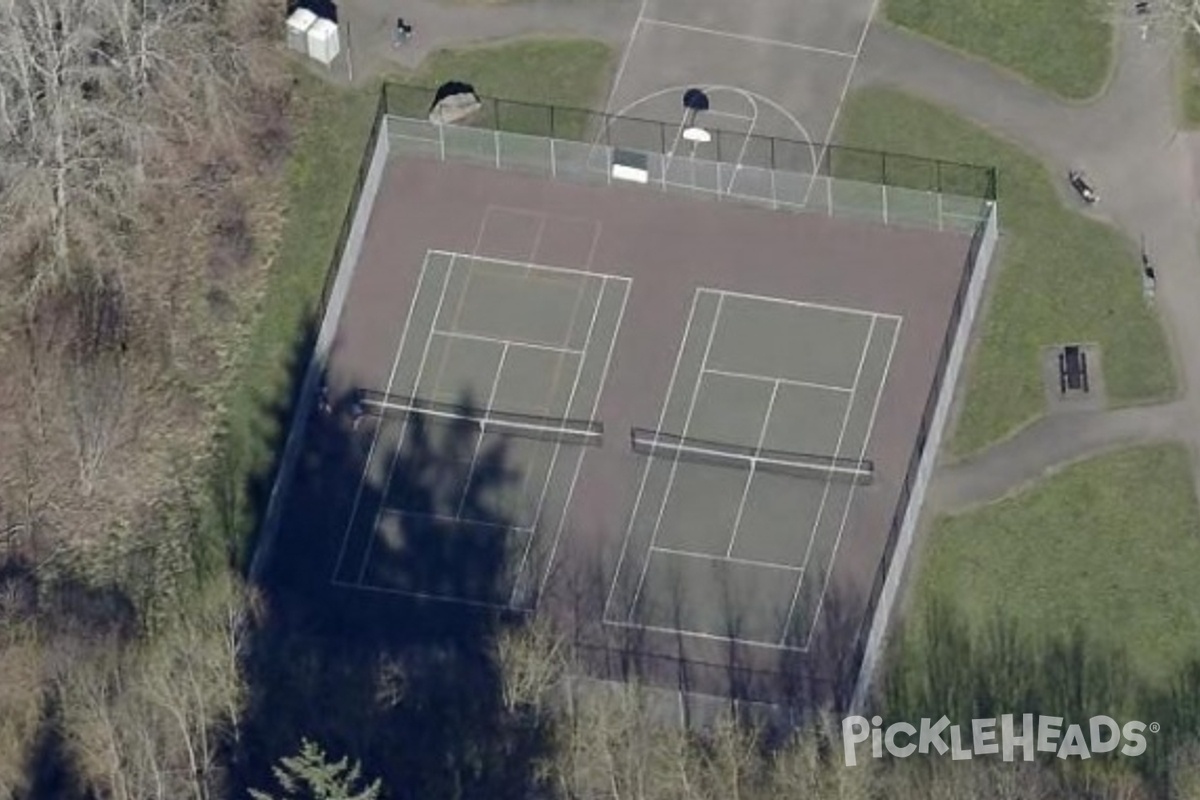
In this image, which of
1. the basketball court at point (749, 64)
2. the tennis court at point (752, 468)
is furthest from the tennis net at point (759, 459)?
the basketball court at point (749, 64)

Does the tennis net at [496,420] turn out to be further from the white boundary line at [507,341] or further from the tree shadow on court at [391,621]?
the white boundary line at [507,341]

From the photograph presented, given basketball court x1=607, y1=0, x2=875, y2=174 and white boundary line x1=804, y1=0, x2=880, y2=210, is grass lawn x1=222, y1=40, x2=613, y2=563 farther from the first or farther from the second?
white boundary line x1=804, y1=0, x2=880, y2=210

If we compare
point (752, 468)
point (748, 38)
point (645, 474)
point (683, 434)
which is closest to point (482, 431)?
point (645, 474)

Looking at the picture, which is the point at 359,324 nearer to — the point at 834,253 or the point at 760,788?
the point at 834,253

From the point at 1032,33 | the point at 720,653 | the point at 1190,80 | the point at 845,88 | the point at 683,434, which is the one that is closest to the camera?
the point at 720,653

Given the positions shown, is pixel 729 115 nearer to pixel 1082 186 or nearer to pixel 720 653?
pixel 1082 186

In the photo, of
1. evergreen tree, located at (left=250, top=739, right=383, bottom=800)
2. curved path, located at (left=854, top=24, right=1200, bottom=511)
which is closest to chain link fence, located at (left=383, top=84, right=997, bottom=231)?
curved path, located at (left=854, top=24, right=1200, bottom=511)
